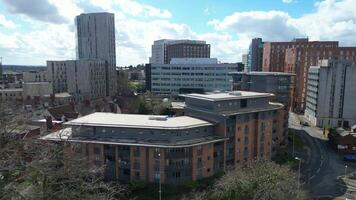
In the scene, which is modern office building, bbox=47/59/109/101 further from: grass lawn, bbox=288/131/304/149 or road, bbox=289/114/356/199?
road, bbox=289/114/356/199

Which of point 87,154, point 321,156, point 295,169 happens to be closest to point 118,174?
point 87,154

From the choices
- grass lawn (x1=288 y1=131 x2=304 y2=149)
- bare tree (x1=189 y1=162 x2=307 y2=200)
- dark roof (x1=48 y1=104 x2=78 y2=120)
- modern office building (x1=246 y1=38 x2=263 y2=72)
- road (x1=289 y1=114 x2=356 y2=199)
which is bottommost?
road (x1=289 y1=114 x2=356 y2=199)

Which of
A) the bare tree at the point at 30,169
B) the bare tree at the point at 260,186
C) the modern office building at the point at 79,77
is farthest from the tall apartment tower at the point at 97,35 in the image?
the bare tree at the point at 30,169

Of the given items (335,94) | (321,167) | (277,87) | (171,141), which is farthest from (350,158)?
(171,141)

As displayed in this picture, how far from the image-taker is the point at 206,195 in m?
38.2

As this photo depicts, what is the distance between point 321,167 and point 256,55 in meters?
136

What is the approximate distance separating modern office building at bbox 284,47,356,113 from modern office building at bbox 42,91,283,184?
58.7m

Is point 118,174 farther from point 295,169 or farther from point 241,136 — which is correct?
point 295,169

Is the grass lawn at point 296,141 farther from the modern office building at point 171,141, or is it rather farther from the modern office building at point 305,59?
the modern office building at point 305,59

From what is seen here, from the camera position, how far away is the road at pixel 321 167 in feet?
138

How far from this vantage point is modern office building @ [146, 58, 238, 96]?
397ft

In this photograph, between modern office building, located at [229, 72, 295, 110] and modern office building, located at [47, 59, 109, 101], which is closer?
modern office building, located at [229, 72, 295, 110]

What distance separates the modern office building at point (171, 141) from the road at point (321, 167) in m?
10.4

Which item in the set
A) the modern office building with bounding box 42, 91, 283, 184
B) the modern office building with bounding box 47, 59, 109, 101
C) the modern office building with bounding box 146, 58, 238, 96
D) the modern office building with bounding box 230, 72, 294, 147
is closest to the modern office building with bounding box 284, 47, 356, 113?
the modern office building with bounding box 146, 58, 238, 96
